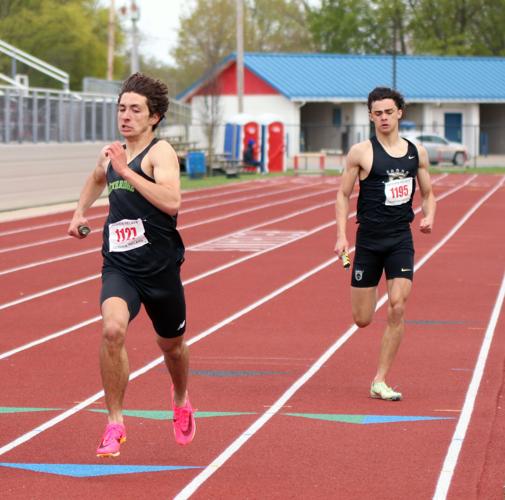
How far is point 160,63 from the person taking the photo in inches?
4614

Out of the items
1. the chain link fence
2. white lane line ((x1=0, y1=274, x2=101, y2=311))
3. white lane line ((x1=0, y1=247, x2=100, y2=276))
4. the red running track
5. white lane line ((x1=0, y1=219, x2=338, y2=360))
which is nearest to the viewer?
the red running track

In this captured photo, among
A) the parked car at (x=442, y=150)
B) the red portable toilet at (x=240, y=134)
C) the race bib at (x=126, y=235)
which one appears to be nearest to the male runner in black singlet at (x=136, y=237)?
the race bib at (x=126, y=235)

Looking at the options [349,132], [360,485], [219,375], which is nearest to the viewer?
[360,485]

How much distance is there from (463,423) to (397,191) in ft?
5.45

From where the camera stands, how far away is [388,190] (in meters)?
8.79

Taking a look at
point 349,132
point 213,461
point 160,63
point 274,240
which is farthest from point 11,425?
point 160,63

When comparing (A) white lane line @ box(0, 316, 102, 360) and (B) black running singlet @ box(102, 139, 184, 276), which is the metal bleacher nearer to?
(A) white lane line @ box(0, 316, 102, 360)

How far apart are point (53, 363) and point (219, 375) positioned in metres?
1.31

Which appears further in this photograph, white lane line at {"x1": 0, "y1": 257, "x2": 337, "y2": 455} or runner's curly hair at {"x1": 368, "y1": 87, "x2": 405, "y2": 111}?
runner's curly hair at {"x1": 368, "y1": 87, "x2": 405, "y2": 111}

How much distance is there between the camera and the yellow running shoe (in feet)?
27.9

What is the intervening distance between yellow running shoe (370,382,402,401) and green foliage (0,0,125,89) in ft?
181

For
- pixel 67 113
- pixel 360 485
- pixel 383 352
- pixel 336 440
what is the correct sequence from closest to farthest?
pixel 360 485
pixel 336 440
pixel 383 352
pixel 67 113

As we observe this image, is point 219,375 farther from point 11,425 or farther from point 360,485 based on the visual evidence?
point 360,485

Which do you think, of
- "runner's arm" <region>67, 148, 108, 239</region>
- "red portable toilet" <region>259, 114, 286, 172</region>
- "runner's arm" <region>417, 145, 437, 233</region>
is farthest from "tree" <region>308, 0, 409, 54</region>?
"runner's arm" <region>67, 148, 108, 239</region>
